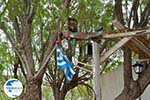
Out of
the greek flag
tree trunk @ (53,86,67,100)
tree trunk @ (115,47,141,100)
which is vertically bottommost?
tree trunk @ (53,86,67,100)

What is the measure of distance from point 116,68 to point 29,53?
4.81 meters

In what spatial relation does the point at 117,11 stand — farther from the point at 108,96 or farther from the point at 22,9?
the point at 108,96

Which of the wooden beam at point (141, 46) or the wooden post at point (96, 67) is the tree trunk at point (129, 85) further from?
the wooden post at point (96, 67)

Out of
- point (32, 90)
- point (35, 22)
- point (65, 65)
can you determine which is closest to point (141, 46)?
point (65, 65)

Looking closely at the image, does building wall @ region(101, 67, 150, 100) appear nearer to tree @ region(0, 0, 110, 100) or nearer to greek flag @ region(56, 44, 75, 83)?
tree @ region(0, 0, 110, 100)

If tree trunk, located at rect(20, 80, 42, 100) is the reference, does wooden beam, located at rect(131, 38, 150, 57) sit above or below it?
above

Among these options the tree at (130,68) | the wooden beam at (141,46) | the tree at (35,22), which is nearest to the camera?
the wooden beam at (141,46)

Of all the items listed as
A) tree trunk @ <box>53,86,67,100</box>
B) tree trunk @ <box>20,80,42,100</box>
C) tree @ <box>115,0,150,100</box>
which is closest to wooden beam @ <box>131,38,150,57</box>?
tree @ <box>115,0,150,100</box>

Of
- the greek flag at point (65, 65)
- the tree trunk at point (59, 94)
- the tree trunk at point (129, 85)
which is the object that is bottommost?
the tree trunk at point (59, 94)

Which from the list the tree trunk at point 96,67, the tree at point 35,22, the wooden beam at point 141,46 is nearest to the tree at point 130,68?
the tree at point 35,22

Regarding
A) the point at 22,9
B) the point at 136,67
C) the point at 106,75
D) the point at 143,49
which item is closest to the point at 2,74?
the point at 106,75

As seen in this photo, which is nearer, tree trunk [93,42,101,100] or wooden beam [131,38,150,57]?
tree trunk [93,42,101,100]
